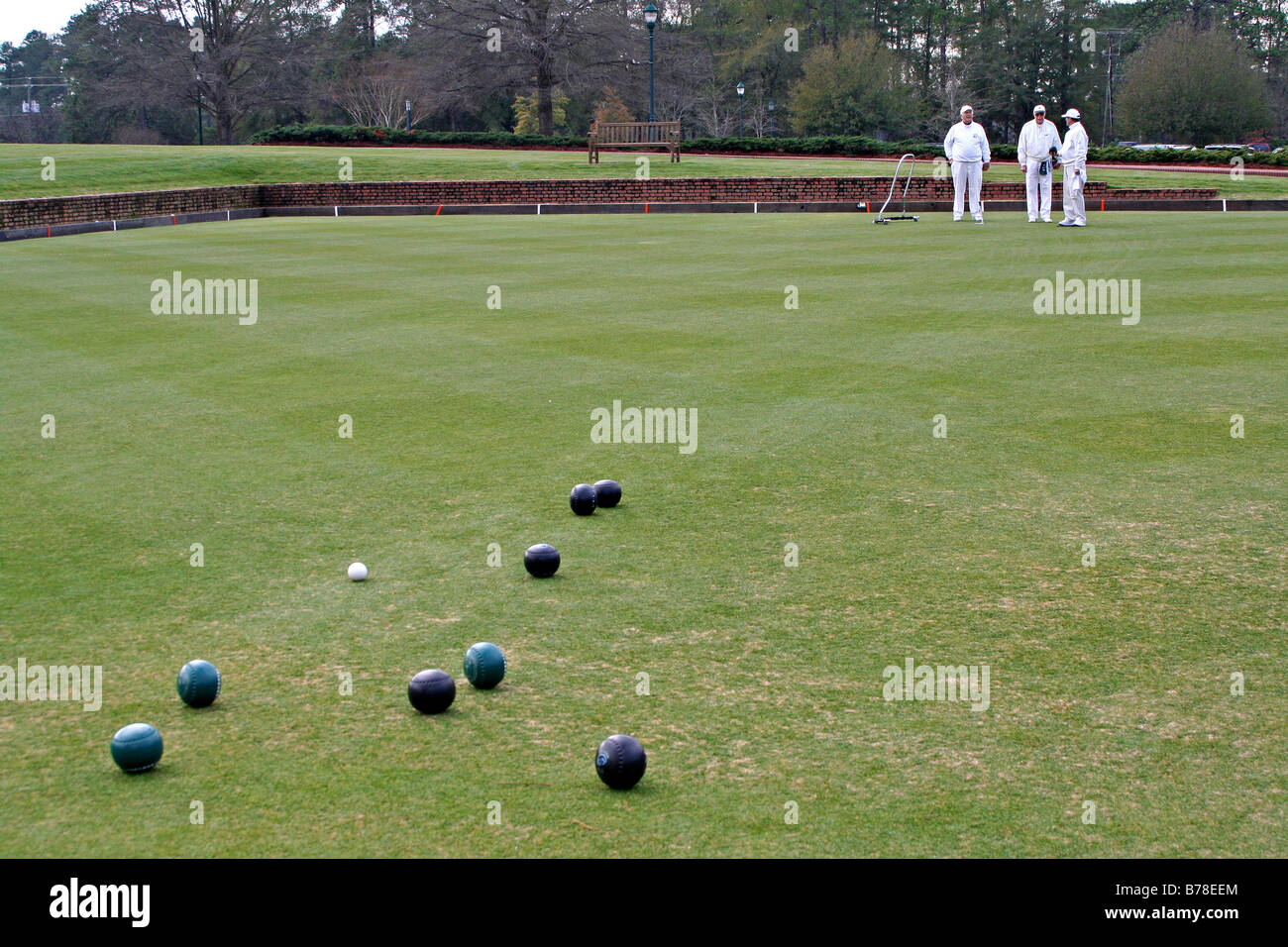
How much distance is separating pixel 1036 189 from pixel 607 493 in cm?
2094

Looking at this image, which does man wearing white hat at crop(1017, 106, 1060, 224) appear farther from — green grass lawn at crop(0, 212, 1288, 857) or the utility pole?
the utility pole

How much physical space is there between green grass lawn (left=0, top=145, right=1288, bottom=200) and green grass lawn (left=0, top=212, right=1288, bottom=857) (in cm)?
2164

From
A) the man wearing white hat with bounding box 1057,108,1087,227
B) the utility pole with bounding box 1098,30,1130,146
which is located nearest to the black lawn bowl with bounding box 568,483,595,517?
the man wearing white hat with bounding box 1057,108,1087,227

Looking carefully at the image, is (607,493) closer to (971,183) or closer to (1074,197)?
(1074,197)

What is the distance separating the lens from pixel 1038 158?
24906 mm

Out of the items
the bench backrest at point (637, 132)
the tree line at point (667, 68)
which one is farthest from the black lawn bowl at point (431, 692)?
the tree line at point (667, 68)

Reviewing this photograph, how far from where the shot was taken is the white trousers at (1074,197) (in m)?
23.3

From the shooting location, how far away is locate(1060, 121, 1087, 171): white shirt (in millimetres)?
23609

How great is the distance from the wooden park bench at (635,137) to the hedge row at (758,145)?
6.47 metres

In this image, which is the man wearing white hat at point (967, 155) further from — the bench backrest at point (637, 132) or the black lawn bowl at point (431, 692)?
the black lawn bowl at point (431, 692)

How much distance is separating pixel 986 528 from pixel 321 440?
4.62m

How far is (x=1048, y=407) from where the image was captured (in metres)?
9.45

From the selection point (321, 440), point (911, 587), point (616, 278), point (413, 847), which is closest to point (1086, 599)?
point (911, 587)
